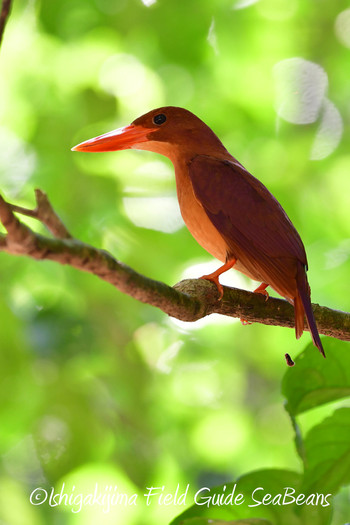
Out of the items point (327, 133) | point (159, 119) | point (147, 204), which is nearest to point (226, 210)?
point (159, 119)

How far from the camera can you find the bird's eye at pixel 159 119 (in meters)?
2.06

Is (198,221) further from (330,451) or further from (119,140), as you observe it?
(330,451)

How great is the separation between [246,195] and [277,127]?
5.43 feet

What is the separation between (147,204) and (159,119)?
1.15 metres

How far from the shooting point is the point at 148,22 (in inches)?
130

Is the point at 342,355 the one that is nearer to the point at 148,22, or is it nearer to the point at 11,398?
the point at 11,398

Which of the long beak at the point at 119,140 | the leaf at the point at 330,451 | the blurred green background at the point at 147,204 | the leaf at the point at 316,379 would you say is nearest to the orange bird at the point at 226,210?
the long beak at the point at 119,140

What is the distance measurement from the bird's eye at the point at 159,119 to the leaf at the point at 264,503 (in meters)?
1.10

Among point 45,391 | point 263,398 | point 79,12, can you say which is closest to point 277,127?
point 79,12

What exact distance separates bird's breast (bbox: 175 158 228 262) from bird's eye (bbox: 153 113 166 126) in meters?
0.23

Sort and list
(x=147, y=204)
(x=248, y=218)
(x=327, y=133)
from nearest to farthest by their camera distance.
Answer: (x=248, y=218) → (x=147, y=204) → (x=327, y=133)

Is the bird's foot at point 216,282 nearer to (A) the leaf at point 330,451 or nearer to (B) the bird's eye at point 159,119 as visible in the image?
(A) the leaf at point 330,451

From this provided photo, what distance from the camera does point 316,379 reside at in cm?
170

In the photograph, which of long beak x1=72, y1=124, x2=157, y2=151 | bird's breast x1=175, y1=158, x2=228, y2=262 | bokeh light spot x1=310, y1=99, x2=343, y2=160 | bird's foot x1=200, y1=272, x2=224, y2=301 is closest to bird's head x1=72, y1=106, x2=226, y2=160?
long beak x1=72, y1=124, x2=157, y2=151
